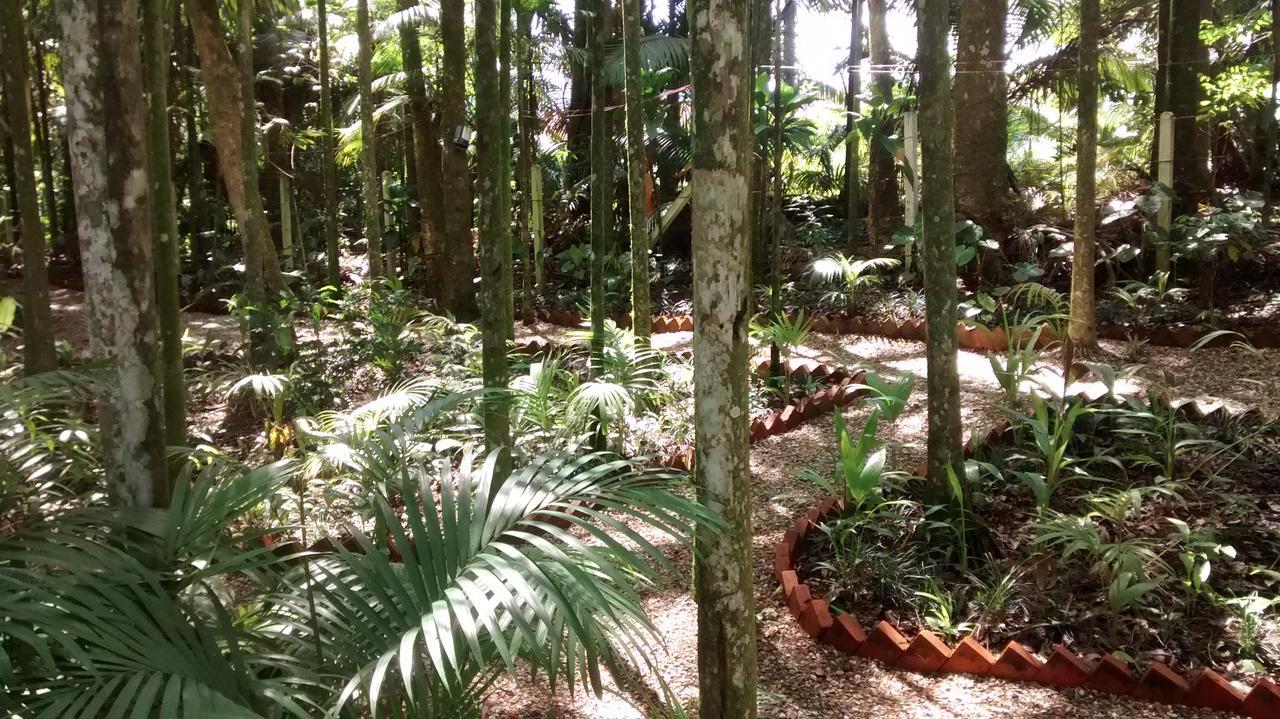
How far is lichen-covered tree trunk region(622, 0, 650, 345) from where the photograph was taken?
595 cm

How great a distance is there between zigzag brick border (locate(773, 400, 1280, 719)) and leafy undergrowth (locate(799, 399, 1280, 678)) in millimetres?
190

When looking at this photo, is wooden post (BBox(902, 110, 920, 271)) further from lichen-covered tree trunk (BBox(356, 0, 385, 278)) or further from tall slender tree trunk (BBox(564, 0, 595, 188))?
lichen-covered tree trunk (BBox(356, 0, 385, 278))

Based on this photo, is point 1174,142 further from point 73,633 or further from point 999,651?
point 73,633

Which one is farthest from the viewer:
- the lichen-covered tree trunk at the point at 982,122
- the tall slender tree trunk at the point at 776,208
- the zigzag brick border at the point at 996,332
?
the lichen-covered tree trunk at the point at 982,122

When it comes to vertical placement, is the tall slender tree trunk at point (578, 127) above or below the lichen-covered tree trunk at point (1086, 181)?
above

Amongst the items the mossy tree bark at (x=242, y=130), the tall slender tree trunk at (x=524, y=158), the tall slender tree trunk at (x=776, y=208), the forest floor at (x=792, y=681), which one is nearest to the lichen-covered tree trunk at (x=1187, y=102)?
the forest floor at (x=792, y=681)

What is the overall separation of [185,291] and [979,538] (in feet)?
43.8

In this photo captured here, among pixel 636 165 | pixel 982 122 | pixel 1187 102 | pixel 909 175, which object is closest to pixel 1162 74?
pixel 1187 102

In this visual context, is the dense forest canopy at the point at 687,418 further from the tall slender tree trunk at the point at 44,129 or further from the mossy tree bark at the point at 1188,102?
the tall slender tree trunk at the point at 44,129

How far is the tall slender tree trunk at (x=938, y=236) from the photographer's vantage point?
4.11 metres

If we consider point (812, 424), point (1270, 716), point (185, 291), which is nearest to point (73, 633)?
point (1270, 716)

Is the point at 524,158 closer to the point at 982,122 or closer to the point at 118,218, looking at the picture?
the point at 982,122

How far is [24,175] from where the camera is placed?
5.20 metres

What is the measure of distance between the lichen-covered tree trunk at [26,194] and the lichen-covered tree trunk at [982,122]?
354 inches
